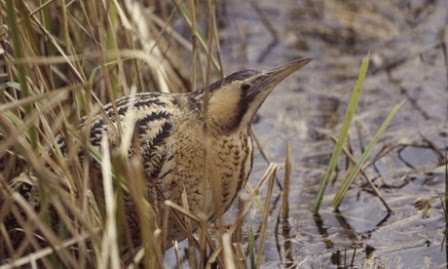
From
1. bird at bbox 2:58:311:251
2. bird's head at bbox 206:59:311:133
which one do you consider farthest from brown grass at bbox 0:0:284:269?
bird's head at bbox 206:59:311:133

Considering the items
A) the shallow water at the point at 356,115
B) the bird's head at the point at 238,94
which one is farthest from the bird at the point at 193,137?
the shallow water at the point at 356,115

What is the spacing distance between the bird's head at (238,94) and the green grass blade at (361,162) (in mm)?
672

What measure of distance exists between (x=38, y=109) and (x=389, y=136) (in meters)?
2.49

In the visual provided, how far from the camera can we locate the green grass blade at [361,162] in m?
4.34

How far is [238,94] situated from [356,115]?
193cm

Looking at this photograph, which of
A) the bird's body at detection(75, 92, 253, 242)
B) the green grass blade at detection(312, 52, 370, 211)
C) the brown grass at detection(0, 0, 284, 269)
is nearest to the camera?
the brown grass at detection(0, 0, 284, 269)

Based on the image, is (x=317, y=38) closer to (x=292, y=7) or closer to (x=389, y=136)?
(x=292, y=7)

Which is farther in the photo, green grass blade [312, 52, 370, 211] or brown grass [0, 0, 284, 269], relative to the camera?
green grass blade [312, 52, 370, 211]

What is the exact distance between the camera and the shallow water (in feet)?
14.4

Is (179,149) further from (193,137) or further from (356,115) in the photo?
(356,115)

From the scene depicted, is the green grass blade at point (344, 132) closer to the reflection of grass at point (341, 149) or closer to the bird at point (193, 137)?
the reflection of grass at point (341, 149)

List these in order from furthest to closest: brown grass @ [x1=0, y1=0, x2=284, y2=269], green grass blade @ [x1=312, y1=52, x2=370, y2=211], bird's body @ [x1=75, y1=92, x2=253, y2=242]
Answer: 1. green grass blade @ [x1=312, y1=52, x2=370, y2=211]
2. bird's body @ [x1=75, y1=92, x2=253, y2=242]
3. brown grass @ [x1=0, y1=0, x2=284, y2=269]

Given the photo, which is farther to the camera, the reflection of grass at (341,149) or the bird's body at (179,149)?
the reflection of grass at (341,149)

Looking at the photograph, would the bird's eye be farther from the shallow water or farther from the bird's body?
the shallow water
